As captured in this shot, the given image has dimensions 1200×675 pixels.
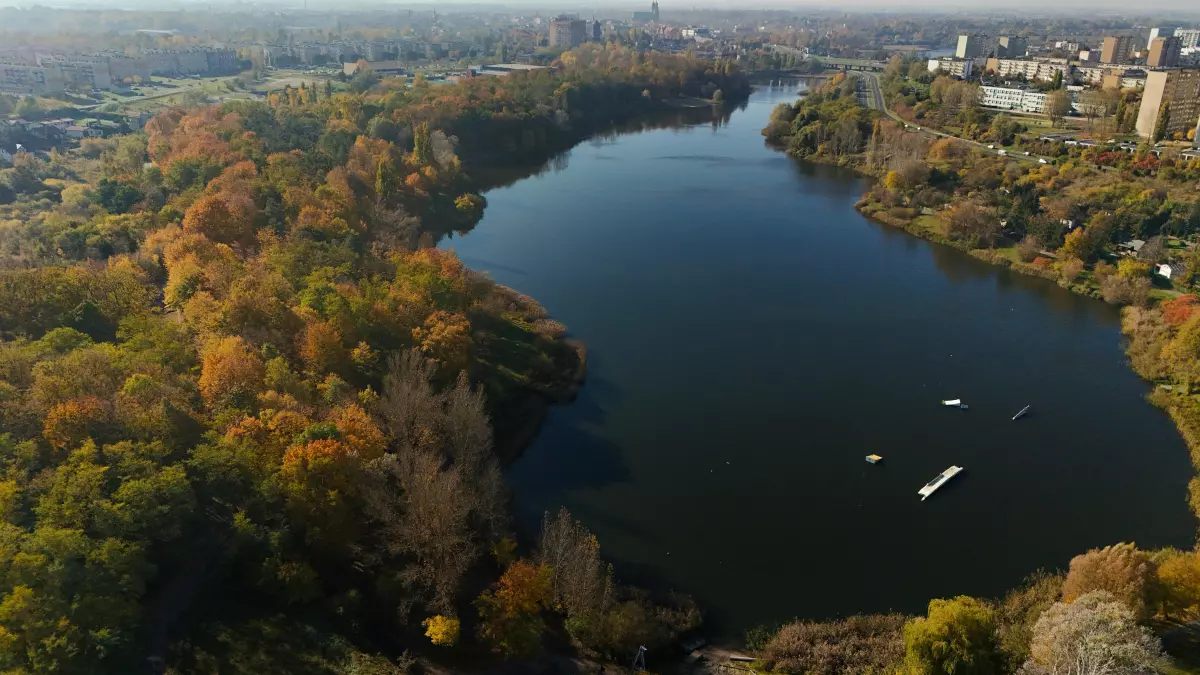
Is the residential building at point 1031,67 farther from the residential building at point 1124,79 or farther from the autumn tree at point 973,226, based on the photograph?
the autumn tree at point 973,226

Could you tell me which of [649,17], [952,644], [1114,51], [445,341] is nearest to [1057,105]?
[1114,51]

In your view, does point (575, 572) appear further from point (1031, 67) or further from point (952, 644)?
point (1031, 67)

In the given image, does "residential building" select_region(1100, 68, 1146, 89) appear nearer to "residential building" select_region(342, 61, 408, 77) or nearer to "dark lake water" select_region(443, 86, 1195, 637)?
"dark lake water" select_region(443, 86, 1195, 637)

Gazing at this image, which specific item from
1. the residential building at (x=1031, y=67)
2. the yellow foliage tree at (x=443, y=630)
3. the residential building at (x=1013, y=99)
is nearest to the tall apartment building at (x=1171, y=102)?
the residential building at (x=1013, y=99)

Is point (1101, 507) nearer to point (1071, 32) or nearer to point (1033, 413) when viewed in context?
point (1033, 413)

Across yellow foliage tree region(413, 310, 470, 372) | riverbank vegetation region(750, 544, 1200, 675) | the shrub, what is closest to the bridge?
yellow foliage tree region(413, 310, 470, 372)
